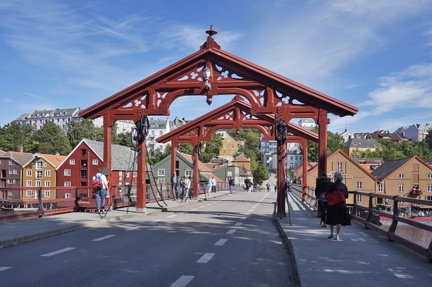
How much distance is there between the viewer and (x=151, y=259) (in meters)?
9.12

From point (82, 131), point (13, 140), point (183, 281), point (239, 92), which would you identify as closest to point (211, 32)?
point (239, 92)

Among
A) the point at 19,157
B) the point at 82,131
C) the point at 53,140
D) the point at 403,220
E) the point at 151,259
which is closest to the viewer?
the point at 151,259

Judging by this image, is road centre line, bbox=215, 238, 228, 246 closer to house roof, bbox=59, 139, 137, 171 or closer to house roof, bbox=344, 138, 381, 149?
house roof, bbox=59, 139, 137, 171

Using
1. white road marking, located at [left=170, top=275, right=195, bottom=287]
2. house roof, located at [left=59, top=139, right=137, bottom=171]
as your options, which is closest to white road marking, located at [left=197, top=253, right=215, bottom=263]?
white road marking, located at [left=170, top=275, right=195, bottom=287]

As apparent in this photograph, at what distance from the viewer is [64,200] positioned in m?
18.5

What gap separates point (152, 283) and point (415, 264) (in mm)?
4583

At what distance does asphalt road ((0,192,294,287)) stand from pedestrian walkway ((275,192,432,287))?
1.43ft

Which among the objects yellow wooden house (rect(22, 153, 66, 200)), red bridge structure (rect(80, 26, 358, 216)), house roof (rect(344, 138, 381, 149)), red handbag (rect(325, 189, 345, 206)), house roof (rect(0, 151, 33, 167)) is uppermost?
house roof (rect(344, 138, 381, 149))

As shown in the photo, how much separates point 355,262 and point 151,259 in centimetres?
384

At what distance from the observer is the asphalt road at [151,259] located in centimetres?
730

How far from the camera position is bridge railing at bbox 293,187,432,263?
9070 millimetres

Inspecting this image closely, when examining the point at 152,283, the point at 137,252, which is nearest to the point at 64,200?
the point at 137,252

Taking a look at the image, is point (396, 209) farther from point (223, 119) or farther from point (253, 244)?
point (223, 119)

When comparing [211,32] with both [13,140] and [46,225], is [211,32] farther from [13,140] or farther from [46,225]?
[13,140]
